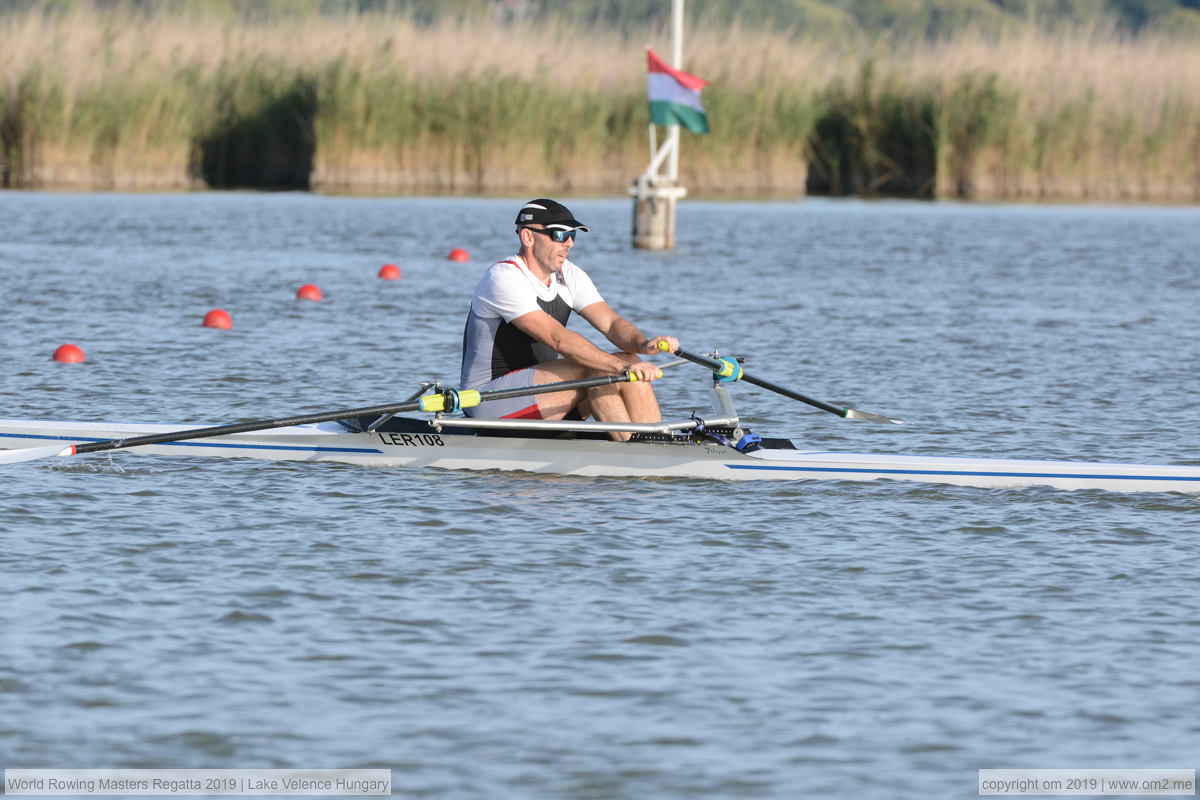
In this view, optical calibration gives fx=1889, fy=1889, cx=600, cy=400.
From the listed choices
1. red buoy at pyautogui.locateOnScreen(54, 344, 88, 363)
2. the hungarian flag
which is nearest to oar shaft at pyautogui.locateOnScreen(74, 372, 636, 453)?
red buoy at pyautogui.locateOnScreen(54, 344, 88, 363)

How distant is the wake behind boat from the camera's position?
30.2ft

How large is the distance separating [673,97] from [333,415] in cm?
1373

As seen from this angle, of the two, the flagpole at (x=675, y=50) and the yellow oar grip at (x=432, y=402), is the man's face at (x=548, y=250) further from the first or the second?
the flagpole at (x=675, y=50)

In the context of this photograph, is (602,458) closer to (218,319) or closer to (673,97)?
(218,319)

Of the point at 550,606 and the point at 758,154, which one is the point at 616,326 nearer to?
the point at 550,606

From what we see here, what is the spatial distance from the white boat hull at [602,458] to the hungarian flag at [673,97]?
1298 centimetres

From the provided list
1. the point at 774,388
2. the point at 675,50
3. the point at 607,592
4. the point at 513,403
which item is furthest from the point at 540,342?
the point at 675,50

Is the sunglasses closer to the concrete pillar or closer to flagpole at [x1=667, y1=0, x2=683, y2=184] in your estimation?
the concrete pillar

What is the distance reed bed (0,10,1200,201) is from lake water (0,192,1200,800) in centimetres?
1452

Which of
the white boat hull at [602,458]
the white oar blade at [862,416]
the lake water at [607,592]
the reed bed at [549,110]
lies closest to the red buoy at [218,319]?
the lake water at [607,592]

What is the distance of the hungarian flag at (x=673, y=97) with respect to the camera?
72.8 ft

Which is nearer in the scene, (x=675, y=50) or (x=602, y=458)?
(x=602, y=458)

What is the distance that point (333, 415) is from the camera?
30.1 ft

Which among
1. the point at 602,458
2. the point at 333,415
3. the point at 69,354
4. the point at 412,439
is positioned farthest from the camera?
the point at 69,354
